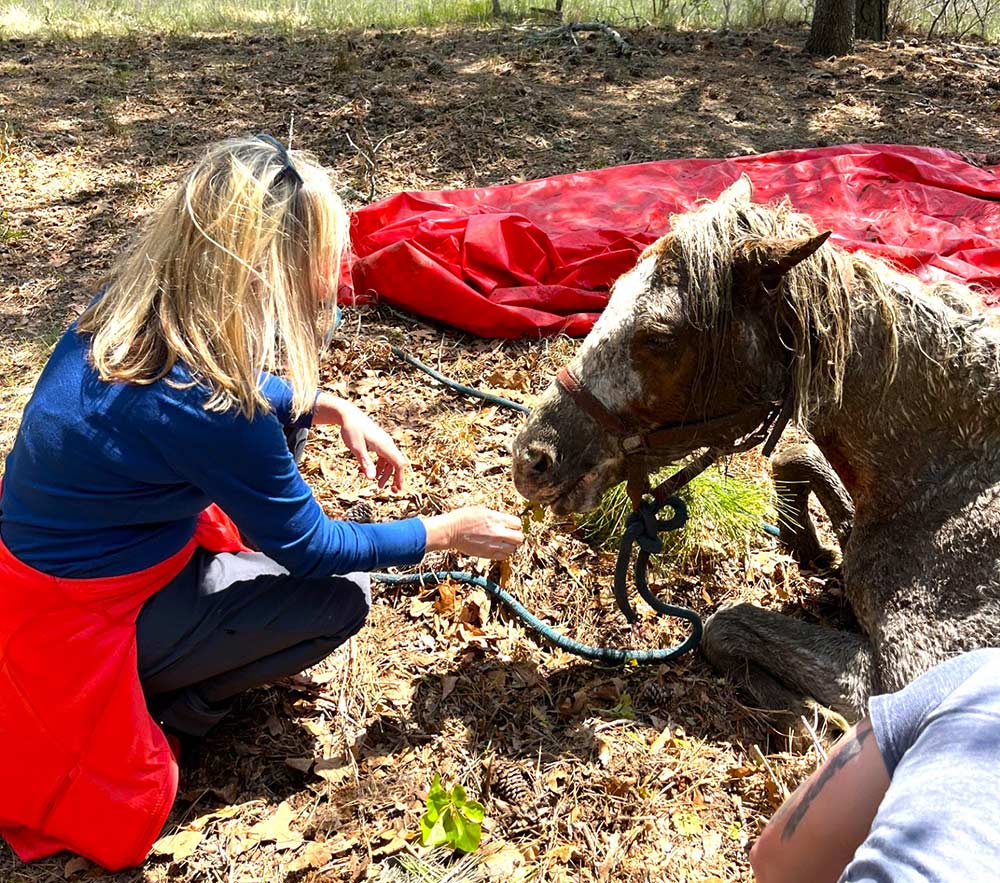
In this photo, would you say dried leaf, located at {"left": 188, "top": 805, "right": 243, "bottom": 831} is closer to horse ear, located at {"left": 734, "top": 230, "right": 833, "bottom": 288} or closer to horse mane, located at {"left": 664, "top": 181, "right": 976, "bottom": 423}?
horse mane, located at {"left": 664, "top": 181, "right": 976, "bottom": 423}

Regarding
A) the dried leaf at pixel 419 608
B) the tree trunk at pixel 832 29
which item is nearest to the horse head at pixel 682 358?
the dried leaf at pixel 419 608

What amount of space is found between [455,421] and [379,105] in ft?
17.3

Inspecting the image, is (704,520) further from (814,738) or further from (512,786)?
(512,786)

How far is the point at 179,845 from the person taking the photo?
101 inches

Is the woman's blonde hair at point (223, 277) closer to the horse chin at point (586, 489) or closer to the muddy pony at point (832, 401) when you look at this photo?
the muddy pony at point (832, 401)

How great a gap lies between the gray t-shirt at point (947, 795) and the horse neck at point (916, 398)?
1626mm

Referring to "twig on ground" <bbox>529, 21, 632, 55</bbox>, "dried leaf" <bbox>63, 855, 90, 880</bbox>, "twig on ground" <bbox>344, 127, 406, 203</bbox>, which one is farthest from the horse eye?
"twig on ground" <bbox>529, 21, 632, 55</bbox>

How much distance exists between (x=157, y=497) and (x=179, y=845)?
43.3 inches

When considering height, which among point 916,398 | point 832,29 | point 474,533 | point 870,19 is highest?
point 870,19

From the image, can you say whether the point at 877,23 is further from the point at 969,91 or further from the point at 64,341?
the point at 64,341

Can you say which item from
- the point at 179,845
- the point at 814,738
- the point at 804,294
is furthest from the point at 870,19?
the point at 179,845

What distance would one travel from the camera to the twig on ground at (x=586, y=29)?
10484mm

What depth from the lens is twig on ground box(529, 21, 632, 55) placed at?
34.4ft

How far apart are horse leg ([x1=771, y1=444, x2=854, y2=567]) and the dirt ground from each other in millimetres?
111
